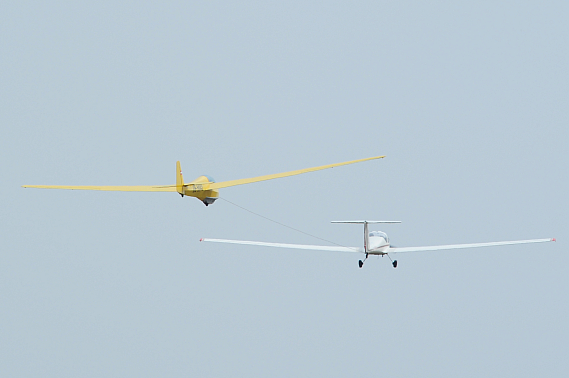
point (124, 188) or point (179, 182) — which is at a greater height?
point (179, 182)

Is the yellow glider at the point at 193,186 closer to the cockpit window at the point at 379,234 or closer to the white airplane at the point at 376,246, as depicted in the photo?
the white airplane at the point at 376,246

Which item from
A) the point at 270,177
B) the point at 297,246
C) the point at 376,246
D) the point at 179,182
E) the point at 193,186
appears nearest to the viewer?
the point at 179,182

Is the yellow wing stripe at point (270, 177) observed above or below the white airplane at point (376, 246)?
above

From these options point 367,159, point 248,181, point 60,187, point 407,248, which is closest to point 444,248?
point 407,248

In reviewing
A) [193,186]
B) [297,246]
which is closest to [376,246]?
[297,246]

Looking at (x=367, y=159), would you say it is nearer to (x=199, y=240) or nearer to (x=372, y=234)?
(x=372, y=234)

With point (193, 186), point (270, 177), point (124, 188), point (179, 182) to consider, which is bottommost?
point (124, 188)

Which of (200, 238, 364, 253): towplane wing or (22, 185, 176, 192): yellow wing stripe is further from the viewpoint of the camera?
(200, 238, 364, 253): towplane wing

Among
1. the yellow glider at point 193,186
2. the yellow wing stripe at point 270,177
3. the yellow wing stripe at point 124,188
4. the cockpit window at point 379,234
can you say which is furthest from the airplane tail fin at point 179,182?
the cockpit window at point 379,234

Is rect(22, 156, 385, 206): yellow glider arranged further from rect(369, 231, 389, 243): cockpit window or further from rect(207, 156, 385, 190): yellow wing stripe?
rect(369, 231, 389, 243): cockpit window

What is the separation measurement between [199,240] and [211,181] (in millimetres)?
2355

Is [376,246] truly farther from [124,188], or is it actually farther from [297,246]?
[124,188]

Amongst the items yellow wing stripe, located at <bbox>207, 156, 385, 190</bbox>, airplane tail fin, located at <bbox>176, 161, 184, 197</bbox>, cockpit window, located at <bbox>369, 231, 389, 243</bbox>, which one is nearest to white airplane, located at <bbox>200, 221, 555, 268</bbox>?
cockpit window, located at <bbox>369, 231, 389, 243</bbox>

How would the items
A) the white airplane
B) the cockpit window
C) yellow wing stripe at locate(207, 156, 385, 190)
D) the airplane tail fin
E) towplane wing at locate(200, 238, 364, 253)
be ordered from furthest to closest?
1. towplane wing at locate(200, 238, 364, 253)
2. the cockpit window
3. the white airplane
4. yellow wing stripe at locate(207, 156, 385, 190)
5. the airplane tail fin
